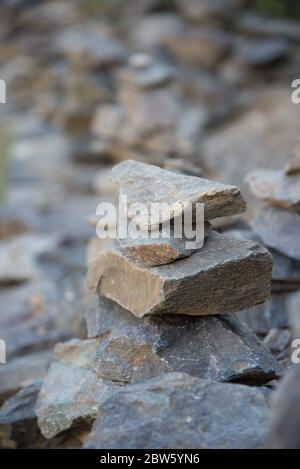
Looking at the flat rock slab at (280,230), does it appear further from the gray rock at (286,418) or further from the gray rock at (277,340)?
the gray rock at (286,418)

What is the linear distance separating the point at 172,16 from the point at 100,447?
1069 centimetres

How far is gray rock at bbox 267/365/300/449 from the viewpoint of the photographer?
1.85 metres

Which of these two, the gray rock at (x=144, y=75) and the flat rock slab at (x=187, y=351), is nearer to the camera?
the flat rock slab at (x=187, y=351)

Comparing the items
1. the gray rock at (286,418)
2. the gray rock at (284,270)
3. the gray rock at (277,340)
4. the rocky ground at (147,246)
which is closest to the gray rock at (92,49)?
the rocky ground at (147,246)

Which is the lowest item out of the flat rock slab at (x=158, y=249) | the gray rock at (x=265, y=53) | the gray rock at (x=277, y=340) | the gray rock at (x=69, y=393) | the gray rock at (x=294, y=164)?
the gray rock at (x=69, y=393)

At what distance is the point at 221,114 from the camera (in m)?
10.3

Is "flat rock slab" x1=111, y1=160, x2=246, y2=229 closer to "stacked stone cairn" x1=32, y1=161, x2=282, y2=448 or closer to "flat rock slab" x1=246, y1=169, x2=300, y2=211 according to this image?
"stacked stone cairn" x1=32, y1=161, x2=282, y2=448

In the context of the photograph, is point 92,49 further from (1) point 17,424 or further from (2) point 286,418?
(2) point 286,418

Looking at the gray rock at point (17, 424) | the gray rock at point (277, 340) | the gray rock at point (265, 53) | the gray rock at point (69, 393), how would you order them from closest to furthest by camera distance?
the gray rock at point (69, 393) → the gray rock at point (17, 424) → the gray rock at point (277, 340) → the gray rock at point (265, 53)

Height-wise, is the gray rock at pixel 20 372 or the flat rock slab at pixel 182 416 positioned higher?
the flat rock slab at pixel 182 416

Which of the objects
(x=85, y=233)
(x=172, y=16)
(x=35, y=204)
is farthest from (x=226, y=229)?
(x=172, y=16)

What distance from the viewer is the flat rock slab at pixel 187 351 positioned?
8.94 ft

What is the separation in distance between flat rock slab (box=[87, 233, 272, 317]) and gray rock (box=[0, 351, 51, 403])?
1164mm

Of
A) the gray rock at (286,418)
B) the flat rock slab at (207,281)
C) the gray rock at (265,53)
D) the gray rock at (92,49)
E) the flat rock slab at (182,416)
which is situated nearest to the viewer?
the gray rock at (286,418)
